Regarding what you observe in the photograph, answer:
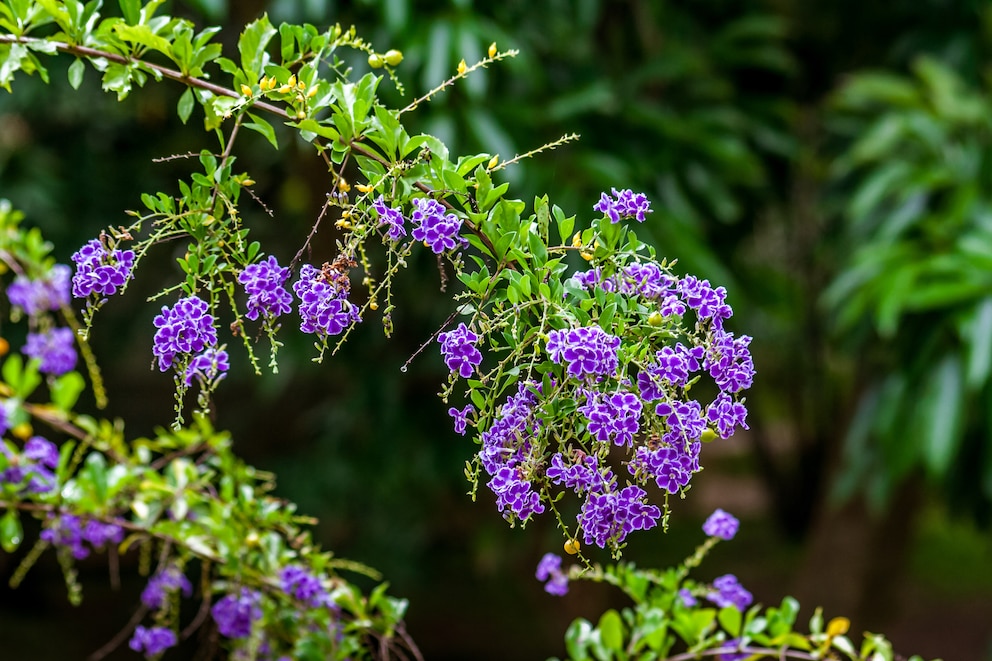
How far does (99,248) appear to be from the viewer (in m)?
0.81

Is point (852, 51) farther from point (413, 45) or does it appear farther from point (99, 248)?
point (99, 248)

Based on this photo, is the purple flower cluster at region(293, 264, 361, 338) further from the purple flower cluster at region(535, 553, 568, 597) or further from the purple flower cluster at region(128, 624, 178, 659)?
the purple flower cluster at region(128, 624, 178, 659)

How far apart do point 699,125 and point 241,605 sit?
186 centimetres

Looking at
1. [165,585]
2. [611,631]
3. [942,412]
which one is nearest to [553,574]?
[611,631]

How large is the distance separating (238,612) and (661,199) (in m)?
1.68

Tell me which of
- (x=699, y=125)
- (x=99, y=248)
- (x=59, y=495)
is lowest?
(x=59, y=495)

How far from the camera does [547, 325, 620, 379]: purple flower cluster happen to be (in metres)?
0.70

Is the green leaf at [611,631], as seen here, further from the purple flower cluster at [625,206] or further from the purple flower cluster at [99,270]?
the purple flower cluster at [99,270]

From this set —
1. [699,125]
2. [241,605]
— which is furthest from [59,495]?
[699,125]

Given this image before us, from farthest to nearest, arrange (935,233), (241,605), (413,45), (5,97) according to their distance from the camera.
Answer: (5,97)
(935,233)
(413,45)
(241,605)

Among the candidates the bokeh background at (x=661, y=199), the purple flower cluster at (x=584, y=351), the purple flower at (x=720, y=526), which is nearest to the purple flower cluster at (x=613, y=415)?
the purple flower cluster at (x=584, y=351)

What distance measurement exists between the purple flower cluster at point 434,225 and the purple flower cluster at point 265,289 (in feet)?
0.37

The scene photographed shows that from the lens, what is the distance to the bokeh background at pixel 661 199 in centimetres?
236

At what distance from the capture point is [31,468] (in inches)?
46.9
